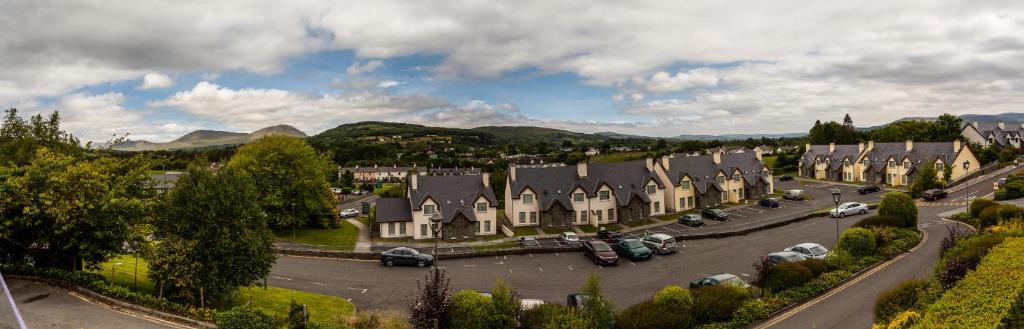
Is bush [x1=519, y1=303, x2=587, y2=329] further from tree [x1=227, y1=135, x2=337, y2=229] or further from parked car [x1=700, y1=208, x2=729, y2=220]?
parked car [x1=700, y1=208, x2=729, y2=220]

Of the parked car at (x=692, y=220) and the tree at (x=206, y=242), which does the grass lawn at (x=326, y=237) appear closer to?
the tree at (x=206, y=242)

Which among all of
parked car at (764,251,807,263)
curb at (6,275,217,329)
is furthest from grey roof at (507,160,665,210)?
curb at (6,275,217,329)

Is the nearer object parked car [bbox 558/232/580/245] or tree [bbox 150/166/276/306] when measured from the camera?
tree [bbox 150/166/276/306]

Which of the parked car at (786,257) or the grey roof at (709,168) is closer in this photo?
the parked car at (786,257)

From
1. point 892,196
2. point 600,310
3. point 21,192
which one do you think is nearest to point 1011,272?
point 600,310

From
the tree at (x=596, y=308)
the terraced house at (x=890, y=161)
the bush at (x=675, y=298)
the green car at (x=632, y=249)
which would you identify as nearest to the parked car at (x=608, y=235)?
the green car at (x=632, y=249)
